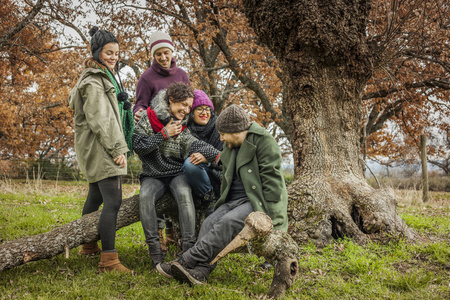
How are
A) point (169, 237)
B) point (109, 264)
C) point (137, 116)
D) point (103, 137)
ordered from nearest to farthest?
point (103, 137), point (109, 264), point (137, 116), point (169, 237)

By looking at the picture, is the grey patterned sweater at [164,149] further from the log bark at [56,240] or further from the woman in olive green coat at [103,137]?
the log bark at [56,240]

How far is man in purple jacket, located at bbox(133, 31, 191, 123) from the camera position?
13.4ft

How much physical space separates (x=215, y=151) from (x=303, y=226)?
1.68 metres

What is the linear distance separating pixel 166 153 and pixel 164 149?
0.05 metres

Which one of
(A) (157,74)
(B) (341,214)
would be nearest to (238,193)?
(B) (341,214)

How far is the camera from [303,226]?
14.3 ft

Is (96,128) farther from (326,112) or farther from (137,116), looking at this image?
(326,112)

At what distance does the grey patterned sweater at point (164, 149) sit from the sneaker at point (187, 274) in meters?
1.08

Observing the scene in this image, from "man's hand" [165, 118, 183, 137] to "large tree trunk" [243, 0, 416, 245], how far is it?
1959 mm

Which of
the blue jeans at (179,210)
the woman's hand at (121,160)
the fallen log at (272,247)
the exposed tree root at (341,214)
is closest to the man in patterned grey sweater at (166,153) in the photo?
the blue jeans at (179,210)

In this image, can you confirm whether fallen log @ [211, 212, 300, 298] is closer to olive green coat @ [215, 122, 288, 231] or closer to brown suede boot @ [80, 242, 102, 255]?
olive green coat @ [215, 122, 288, 231]

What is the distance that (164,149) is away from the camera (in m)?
3.67

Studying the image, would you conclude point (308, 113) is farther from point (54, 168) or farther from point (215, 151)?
point (54, 168)

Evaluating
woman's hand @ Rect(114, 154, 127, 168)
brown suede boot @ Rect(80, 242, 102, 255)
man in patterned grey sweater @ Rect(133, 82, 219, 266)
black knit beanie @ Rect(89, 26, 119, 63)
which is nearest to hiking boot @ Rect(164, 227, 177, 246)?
brown suede boot @ Rect(80, 242, 102, 255)
